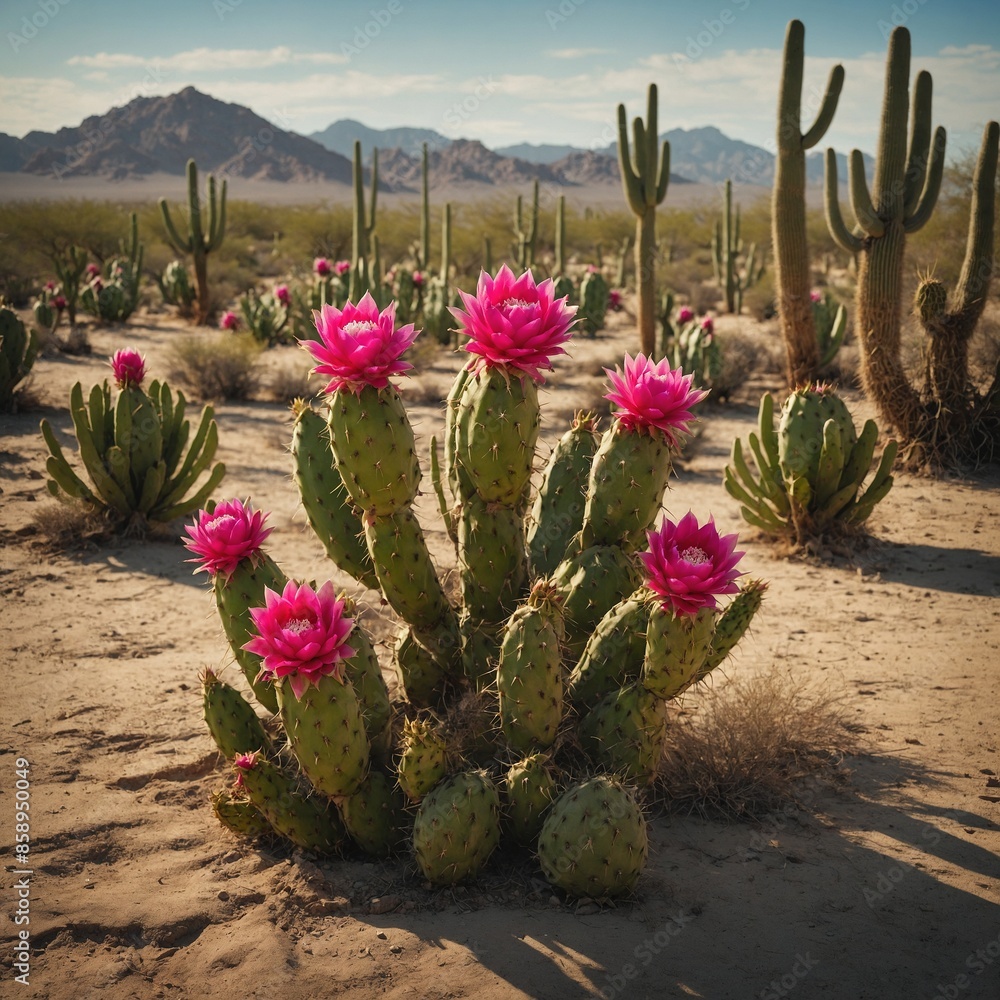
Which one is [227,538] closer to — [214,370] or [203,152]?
[214,370]

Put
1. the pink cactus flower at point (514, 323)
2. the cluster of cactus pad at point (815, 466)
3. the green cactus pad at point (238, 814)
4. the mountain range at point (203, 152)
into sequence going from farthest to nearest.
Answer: the mountain range at point (203, 152) → the cluster of cactus pad at point (815, 466) → the green cactus pad at point (238, 814) → the pink cactus flower at point (514, 323)

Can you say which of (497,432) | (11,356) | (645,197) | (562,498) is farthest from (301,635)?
(645,197)

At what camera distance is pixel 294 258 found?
33.8 metres

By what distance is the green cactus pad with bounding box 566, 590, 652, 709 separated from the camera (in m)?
3.61

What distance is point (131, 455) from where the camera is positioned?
7.24 meters

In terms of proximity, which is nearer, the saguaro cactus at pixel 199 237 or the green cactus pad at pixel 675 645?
the green cactus pad at pixel 675 645

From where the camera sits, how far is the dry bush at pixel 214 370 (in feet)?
43.1

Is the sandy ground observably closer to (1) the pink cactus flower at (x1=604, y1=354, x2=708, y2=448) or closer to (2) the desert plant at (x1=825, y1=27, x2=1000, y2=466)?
(1) the pink cactus flower at (x1=604, y1=354, x2=708, y2=448)

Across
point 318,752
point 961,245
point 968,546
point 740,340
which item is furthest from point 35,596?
point 961,245

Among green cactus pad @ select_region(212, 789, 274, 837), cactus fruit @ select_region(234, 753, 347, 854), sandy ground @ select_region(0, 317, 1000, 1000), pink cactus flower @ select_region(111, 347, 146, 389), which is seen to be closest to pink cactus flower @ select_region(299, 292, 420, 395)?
cactus fruit @ select_region(234, 753, 347, 854)

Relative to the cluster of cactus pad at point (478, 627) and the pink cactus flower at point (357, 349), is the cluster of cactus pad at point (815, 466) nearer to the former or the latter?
the cluster of cactus pad at point (478, 627)

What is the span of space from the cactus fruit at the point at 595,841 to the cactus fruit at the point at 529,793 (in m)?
0.12

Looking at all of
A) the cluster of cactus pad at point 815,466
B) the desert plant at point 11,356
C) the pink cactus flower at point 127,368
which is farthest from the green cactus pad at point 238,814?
the desert plant at point 11,356

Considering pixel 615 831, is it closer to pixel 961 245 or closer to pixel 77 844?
pixel 77 844
